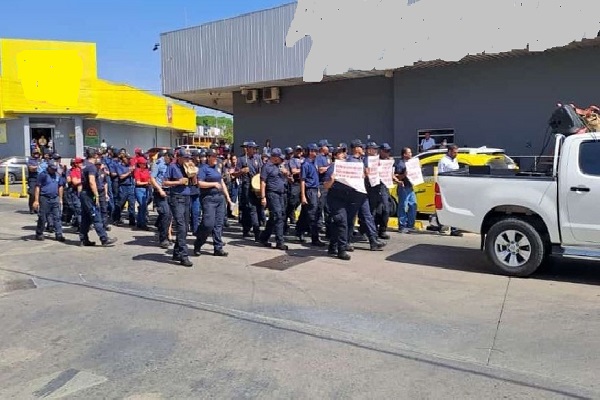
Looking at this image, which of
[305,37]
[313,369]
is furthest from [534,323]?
[305,37]

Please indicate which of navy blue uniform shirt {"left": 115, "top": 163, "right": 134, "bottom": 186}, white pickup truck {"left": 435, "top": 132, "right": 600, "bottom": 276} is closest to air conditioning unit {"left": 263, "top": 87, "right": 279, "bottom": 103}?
navy blue uniform shirt {"left": 115, "top": 163, "right": 134, "bottom": 186}

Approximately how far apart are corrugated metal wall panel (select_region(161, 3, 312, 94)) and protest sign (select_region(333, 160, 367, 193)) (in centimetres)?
999

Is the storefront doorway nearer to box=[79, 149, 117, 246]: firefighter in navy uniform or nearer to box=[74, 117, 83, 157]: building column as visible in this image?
box=[74, 117, 83, 157]: building column

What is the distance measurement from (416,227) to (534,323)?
6635 millimetres

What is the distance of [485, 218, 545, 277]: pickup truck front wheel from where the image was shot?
24.4ft

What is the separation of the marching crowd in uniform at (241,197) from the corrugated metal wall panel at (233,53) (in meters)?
6.78

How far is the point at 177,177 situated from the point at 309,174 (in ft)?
8.40

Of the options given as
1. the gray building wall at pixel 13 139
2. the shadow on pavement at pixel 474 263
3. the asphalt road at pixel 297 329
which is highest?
the gray building wall at pixel 13 139

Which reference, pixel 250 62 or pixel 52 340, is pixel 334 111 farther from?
pixel 52 340

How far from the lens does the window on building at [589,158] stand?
23.3ft

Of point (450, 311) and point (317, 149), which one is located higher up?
point (317, 149)

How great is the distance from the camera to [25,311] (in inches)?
246

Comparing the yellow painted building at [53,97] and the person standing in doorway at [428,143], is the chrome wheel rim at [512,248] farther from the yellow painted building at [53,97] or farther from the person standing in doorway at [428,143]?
the yellow painted building at [53,97]

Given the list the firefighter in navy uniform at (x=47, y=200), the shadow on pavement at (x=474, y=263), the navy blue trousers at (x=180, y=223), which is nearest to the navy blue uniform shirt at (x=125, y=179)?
the firefighter in navy uniform at (x=47, y=200)
